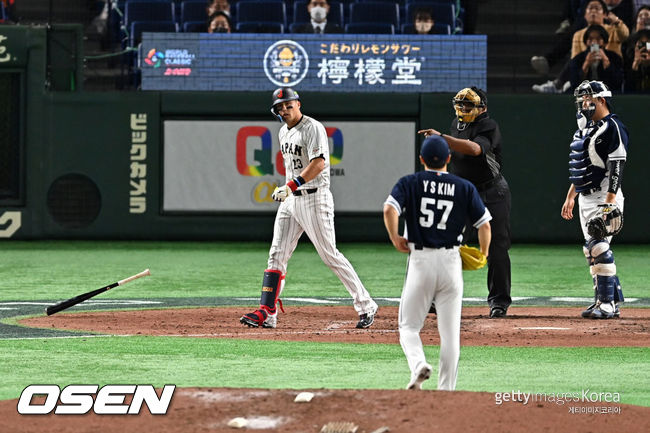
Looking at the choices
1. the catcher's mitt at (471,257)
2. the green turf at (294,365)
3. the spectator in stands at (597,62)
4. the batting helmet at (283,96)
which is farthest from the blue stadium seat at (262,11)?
the catcher's mitt at (471,257)

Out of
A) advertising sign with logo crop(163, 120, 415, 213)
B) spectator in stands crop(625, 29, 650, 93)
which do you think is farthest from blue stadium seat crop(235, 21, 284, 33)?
spectator in stands crop(625, 29, 650, 93)

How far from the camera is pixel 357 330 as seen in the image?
917cm

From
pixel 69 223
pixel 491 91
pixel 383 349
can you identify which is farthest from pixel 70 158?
pixel 383 349

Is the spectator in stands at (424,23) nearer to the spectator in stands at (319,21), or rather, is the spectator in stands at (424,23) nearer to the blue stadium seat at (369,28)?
the blue stadium seat at (369,28)

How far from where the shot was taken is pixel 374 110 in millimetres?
18891

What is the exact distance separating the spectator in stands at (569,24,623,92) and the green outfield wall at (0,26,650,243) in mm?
554

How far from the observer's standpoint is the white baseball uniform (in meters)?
9.17

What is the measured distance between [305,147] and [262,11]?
35.2 feet

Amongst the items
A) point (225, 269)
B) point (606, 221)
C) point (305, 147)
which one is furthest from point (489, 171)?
point (225, 269)

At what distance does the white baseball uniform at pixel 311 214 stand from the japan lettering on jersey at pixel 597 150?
2276mm

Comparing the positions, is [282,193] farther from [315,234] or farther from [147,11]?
[147,11]

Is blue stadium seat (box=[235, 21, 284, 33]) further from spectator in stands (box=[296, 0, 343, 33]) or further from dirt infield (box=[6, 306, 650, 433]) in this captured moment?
dirt infield (box=[6, 306, 650, 433])

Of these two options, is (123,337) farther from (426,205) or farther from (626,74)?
(626,74)

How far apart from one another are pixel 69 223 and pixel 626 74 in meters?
9.31
